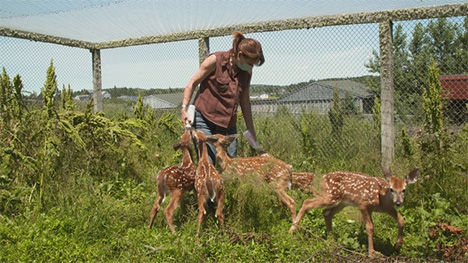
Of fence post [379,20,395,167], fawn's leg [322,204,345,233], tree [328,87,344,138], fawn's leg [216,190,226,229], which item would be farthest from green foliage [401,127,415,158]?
fawn's leg [216,190,226,229]

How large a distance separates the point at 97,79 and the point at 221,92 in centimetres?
692

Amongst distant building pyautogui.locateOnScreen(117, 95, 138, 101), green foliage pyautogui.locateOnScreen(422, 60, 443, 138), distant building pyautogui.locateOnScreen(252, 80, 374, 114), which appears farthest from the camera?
distant building pyautogui.locateOnScreen(117, 95, 138, 101)

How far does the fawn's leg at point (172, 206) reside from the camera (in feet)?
18.7

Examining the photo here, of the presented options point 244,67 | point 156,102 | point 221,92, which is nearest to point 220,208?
point 221,92

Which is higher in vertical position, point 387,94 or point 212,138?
point 387,94

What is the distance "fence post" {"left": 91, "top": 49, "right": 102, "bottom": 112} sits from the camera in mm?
12398

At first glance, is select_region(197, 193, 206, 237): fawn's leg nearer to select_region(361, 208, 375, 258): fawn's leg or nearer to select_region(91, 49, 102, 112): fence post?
select_region(361, 208, 375, 258): fawn's leg

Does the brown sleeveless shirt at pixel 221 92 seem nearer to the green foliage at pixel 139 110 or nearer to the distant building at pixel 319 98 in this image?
the distant building at pixel 319 98

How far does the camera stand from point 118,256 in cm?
529

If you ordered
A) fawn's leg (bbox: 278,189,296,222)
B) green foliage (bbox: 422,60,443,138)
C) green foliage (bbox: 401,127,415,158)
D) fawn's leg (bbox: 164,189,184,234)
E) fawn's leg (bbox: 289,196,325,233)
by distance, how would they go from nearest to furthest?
fawn's leg (bbox: 289,196,325,233)
fawn's leg (bbox: 164,189,184,234)
fawn's leg (bbox: 278,189,296,222)
green foliage (bbox: 422,60,443,138)
green foliage (bbox: 401,127,415,158)

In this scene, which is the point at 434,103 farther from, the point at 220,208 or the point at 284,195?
the point at 220,208

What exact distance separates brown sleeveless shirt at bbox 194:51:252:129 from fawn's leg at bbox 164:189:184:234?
1068mm

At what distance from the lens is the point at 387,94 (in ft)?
26.7

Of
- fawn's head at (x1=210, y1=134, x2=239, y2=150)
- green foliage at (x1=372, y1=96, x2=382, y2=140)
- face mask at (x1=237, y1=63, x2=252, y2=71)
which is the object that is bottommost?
fawn's head at (x1=210, y1=134, x2=239, y2=150)
